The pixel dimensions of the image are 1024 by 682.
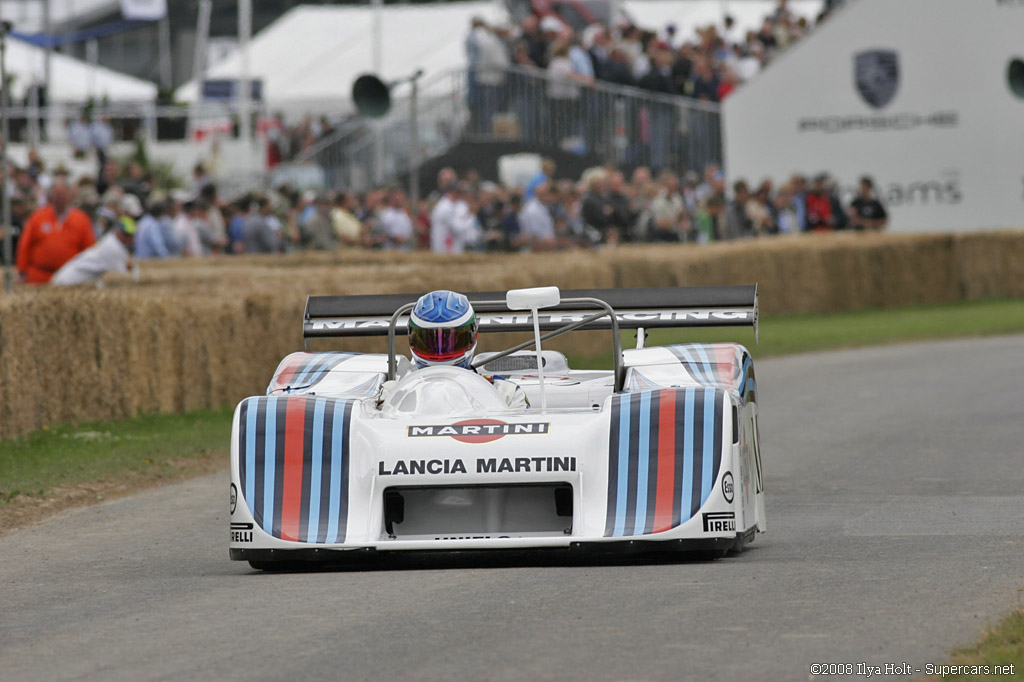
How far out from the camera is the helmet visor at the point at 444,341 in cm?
898

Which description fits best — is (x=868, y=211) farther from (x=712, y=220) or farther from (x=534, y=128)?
(x=534, y=128)

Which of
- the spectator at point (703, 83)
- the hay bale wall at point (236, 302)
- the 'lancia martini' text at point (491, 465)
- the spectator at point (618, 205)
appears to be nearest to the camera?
the 'lancia martini' text at point (491, 465)

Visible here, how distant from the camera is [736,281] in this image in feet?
85.8

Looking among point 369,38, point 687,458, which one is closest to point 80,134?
point 369,38

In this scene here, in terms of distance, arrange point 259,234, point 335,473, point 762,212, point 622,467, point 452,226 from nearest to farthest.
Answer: point 622,467 < point 335,473 < point 259,234 < point 452,226 < point 762,212

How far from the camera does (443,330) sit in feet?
29.5

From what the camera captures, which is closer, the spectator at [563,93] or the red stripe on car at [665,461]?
the red stripe on car at [665,461]

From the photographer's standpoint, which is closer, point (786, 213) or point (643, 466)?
point (643, 466)

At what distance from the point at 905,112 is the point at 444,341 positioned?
24375 mm

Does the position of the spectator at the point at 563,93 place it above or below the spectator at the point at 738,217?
above

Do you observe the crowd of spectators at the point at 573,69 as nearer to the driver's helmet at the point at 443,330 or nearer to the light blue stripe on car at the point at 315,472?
the driver's helmet at the point at 443,330

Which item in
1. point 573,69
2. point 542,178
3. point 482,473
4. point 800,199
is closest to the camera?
point 482,473

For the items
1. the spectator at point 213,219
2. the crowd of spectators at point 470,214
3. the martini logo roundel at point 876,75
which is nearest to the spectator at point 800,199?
the crowd of spectators at point 470,214

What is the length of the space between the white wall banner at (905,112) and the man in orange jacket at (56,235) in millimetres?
16132
